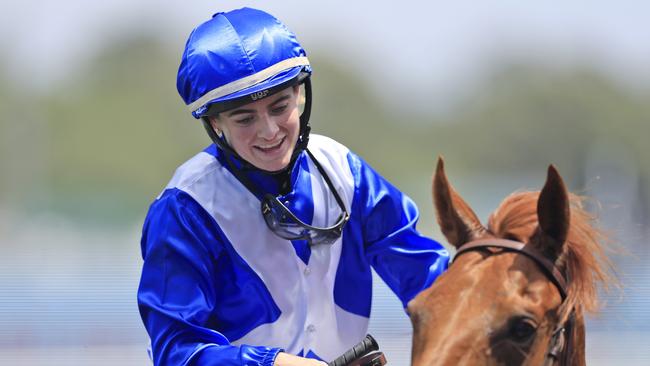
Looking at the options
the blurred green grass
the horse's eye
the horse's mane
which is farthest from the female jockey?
the blurred green grass

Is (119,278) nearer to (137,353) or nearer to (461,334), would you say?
(137,353)

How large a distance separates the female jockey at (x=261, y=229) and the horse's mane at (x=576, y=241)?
38 cm

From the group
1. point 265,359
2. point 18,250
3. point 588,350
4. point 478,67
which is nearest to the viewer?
point 265,359

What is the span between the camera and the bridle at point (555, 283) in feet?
8.10

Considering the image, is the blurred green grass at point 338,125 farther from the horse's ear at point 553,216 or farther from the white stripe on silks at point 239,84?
the horse's ear at point 553,216

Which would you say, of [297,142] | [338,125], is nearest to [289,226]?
[297,142]

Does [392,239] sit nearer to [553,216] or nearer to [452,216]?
[452,216]

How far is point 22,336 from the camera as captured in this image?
33.4ft

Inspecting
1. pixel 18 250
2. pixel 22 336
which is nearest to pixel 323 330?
pixel 22 336

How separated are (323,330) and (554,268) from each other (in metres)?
0.70

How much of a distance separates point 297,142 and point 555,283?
2.68ft

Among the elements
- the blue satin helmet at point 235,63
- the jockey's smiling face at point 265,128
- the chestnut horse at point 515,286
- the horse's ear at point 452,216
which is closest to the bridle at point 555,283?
the chestnut horse at point 515,286

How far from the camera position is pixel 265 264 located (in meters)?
2.81

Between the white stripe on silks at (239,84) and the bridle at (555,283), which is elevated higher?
the white stripe on silks at (239,84)
